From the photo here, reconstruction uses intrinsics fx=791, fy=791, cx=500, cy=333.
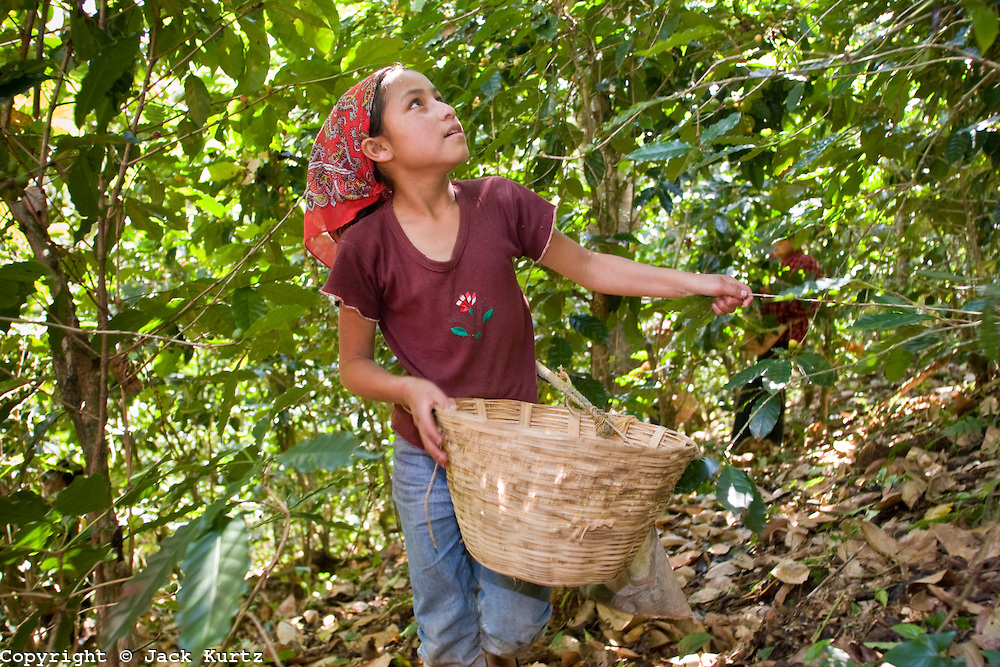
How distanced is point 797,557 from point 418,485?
3.83 ft

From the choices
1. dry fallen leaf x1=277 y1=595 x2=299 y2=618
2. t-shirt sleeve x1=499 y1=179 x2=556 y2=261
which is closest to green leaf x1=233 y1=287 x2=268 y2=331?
t-shirt sleeve x1=499 y1=179 x2=556 y2=261

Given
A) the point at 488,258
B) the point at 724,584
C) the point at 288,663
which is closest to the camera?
the point at 488,258

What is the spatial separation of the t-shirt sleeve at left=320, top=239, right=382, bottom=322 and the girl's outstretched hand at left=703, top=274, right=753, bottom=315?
2.53 feet

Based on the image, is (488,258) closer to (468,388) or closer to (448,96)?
(468,388)

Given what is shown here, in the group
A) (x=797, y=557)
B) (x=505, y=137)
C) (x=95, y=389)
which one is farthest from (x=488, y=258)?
(x=797, y=557)

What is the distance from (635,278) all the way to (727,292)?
0.91ft

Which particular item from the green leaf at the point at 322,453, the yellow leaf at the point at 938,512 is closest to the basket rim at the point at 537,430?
the green leaf at the point at 322,453

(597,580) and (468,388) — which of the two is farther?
(468,388)

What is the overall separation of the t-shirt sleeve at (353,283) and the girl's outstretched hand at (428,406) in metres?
0.30

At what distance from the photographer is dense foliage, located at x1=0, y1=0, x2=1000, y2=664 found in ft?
4.17

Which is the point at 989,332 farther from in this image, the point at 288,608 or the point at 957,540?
the point at 288,608

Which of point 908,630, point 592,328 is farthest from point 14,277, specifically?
point 908,630

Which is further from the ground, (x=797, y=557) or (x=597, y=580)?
(x=597, y=580)

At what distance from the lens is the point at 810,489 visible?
307cm
